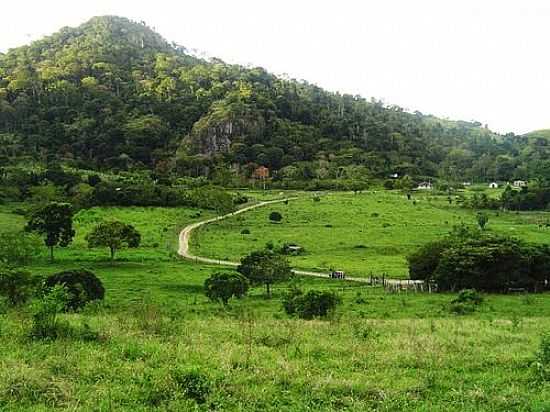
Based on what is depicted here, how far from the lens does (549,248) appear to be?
177ft

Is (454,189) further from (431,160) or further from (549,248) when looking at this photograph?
(549,248)

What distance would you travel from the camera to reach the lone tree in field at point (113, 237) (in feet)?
196

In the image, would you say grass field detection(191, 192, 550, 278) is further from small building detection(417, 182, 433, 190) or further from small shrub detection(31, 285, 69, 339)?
small shrub detection(31, 285, 69, 339)

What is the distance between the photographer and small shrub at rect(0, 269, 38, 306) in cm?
3303

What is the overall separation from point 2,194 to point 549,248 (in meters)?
85.2

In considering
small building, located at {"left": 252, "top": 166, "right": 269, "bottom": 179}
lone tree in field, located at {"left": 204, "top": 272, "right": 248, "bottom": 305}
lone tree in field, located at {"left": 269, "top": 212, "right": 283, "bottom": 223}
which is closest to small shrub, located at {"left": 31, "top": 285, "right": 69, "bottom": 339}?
lone tree in field, located at {"left": 204, "top": 272, "right": 248, "bottom": 305}

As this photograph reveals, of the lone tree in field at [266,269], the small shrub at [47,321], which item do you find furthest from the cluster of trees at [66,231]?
the small shrub at [47,321]

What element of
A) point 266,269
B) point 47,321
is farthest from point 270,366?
point 266,269

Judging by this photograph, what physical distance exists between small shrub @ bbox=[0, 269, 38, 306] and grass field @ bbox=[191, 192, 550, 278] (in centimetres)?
3058

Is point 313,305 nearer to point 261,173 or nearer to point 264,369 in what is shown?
point 264,369

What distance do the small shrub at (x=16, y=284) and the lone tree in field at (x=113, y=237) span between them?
78.9ft

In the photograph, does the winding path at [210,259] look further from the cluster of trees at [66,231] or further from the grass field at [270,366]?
the grass field at [270,366]

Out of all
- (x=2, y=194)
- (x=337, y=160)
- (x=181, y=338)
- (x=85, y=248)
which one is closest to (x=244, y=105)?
(x=337, y=160)

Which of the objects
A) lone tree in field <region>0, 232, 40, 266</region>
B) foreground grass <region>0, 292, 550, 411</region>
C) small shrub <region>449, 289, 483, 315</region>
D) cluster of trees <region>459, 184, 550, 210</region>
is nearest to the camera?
foreground grass <region>0, 292, 550, 411</region>
